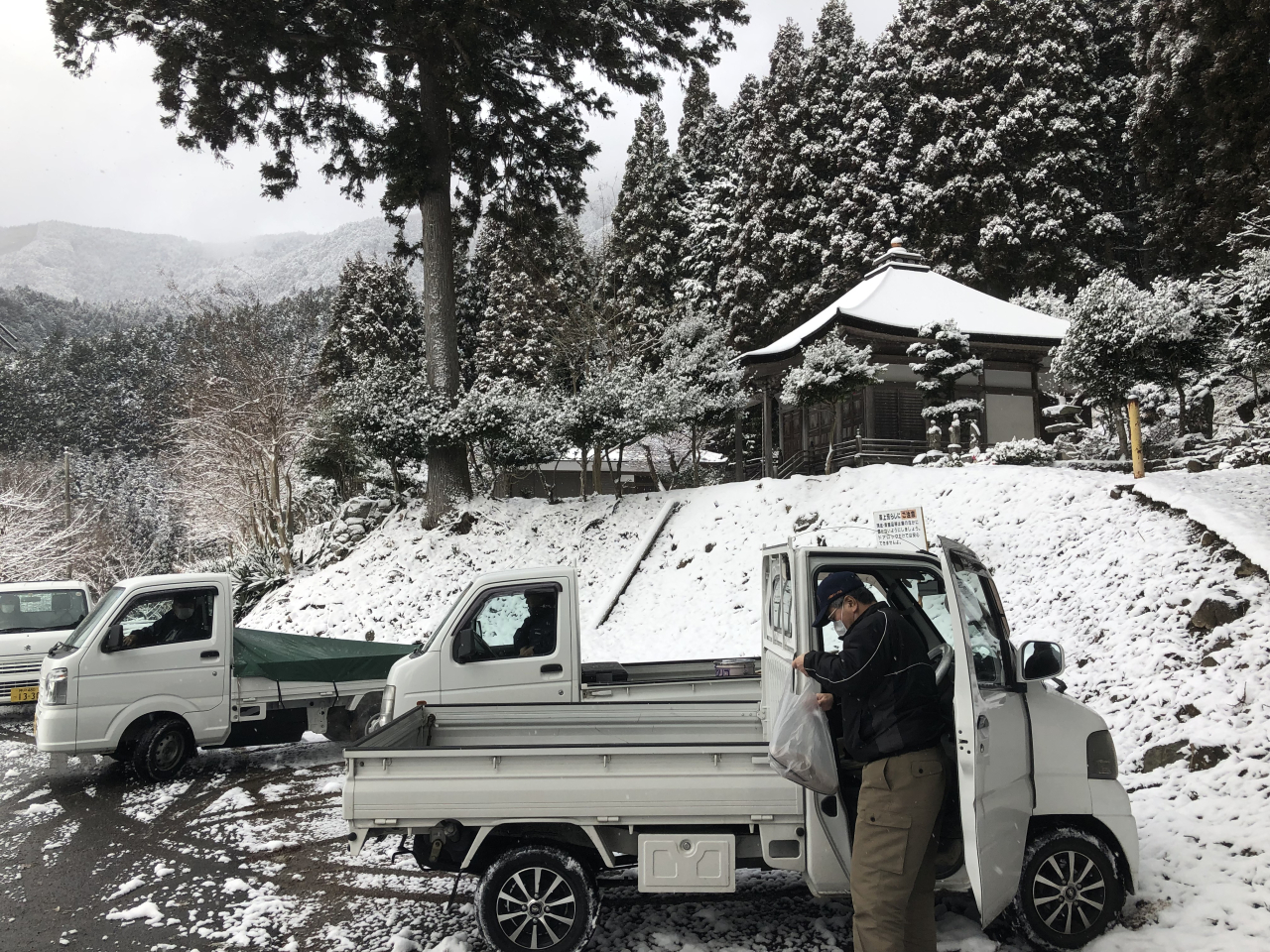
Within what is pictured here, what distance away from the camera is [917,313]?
23.2m

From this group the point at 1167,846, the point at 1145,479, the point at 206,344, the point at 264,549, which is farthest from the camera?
the point at 206,344

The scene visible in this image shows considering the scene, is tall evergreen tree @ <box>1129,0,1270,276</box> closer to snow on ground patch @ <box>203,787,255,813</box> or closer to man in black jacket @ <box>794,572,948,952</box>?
man in black jacket @ <box>794,572,948,952</box>

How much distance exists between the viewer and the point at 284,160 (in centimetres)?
1955

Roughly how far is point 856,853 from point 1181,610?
19.7ft

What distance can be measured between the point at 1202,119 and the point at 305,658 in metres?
27.8

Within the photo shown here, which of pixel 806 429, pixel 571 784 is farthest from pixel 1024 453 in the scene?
pixel 571 784

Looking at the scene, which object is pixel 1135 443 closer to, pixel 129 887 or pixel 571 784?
pixel 571 784

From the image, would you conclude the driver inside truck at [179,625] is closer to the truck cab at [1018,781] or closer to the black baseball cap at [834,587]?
the truck cab at [1018,781]

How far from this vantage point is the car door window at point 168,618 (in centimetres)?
815

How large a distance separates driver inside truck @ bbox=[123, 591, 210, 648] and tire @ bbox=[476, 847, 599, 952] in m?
5.51

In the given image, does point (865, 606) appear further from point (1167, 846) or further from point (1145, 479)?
point (1145, 479)

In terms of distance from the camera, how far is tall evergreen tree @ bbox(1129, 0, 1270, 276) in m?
21.1

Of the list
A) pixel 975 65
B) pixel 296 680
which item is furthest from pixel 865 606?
pixel 975 65

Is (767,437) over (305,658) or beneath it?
over
